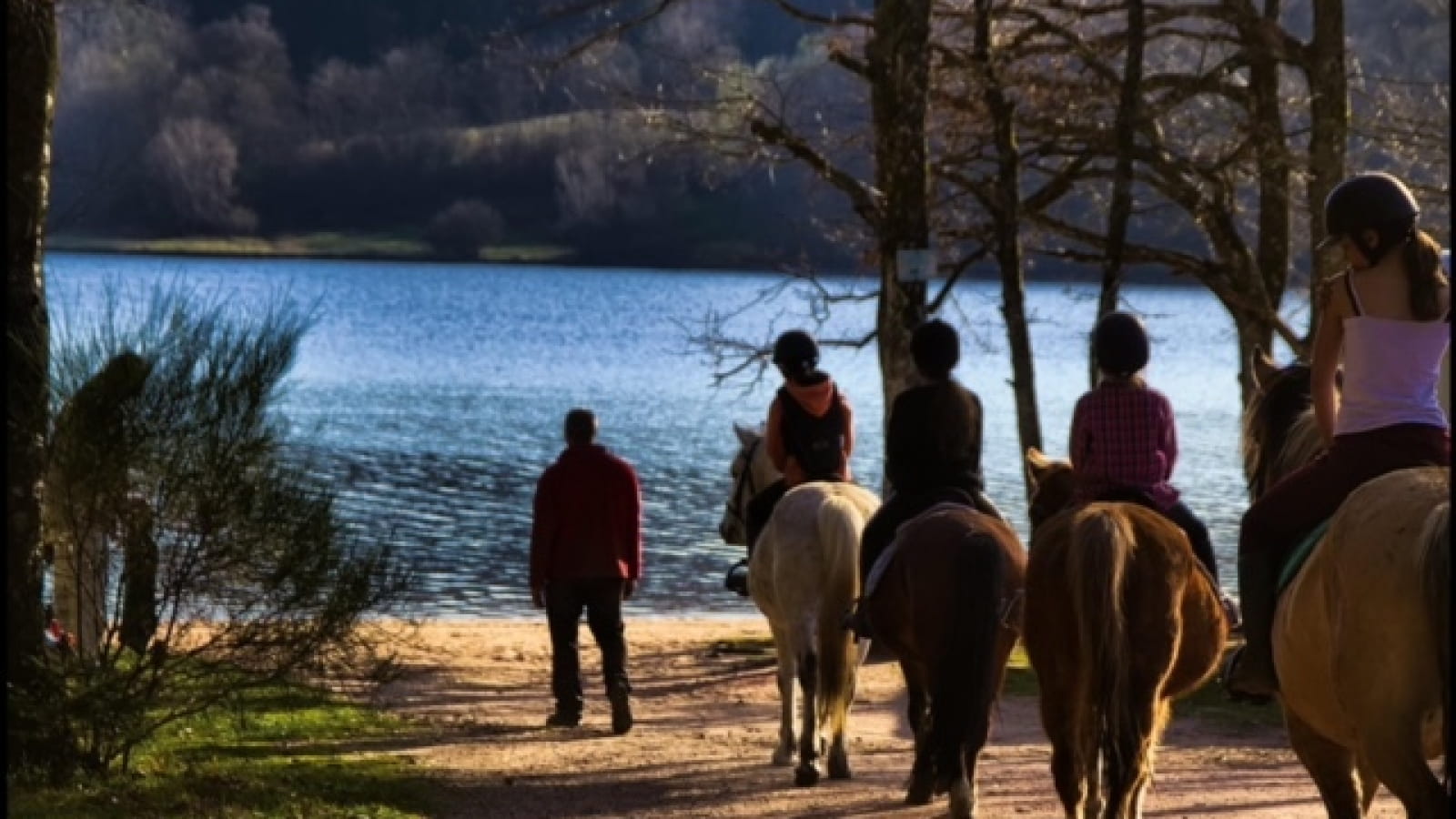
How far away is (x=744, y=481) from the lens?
1447cm

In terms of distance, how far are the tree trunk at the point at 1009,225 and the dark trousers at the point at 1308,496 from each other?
11.8 m

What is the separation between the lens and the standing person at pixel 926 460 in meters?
11.0

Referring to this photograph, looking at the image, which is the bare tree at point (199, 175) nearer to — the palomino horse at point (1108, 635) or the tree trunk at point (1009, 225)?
the tree trunk at point (1009, 225)

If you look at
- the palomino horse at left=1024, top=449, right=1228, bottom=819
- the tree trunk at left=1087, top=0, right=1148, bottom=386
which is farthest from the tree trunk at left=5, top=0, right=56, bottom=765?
Answer: the tree trunk at left=1087, top=0, right=1148, bottom=386

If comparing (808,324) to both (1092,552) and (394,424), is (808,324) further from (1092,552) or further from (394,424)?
(1092,552)

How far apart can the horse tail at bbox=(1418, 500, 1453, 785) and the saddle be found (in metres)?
1.20

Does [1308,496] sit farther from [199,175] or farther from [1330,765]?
[199,175]

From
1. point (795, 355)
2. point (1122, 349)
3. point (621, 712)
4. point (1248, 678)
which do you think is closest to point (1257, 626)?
point (1248, 678)

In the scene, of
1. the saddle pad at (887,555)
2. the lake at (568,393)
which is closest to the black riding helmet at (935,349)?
the saddle pad at (887,555)

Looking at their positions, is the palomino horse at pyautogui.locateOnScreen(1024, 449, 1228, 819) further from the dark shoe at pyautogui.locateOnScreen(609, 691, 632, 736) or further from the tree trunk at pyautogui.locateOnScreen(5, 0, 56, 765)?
the dark shoe at pyautogui.locateOnScreen(609, 691, 632, 736)

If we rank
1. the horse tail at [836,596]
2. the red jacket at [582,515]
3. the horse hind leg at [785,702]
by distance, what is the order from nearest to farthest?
the horse tail at [836,596], the horse hind leg at [785,702], the red jacket at [582,515]

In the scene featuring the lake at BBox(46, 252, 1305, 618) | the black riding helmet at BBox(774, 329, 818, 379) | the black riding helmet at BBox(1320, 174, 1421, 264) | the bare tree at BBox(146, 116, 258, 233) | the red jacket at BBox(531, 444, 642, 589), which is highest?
the bare tree at BBox(146, 116, 258, 233)

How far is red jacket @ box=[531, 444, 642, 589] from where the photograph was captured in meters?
14.3

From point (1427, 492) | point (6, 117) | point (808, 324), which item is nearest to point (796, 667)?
point (6, 117)
